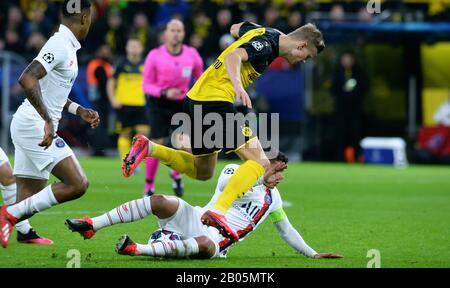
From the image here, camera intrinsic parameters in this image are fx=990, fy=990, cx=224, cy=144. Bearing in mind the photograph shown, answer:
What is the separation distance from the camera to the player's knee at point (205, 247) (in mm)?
8000

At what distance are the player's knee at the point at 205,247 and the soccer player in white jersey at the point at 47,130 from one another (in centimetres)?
123

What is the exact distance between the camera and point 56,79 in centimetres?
862

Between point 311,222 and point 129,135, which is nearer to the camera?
point 311,222

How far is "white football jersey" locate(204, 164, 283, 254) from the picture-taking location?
841 cm

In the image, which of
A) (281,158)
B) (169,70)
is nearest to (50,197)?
(281,158)

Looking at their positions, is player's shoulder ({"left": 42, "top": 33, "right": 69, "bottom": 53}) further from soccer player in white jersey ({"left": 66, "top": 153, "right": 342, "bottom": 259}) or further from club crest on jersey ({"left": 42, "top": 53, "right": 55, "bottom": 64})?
soccer player in white jersey ({"left": 66, "top": 153, "right": 342, "bottom": 259})

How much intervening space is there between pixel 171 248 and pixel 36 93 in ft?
5.61

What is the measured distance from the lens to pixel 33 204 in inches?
329

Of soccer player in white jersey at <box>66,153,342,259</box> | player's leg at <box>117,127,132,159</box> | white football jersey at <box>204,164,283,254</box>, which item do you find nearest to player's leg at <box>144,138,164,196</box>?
player's leg at <box>117,127,132,159</box>

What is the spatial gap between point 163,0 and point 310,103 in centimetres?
442

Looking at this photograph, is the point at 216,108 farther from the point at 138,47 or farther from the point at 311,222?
the point at 138,47

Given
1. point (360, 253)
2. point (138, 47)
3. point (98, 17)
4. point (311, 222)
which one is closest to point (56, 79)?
point (360, 253)

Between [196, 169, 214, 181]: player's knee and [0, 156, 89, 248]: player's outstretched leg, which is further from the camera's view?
[196, 169, 214, 181]: player's knee

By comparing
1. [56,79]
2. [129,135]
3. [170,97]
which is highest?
[56,79]
